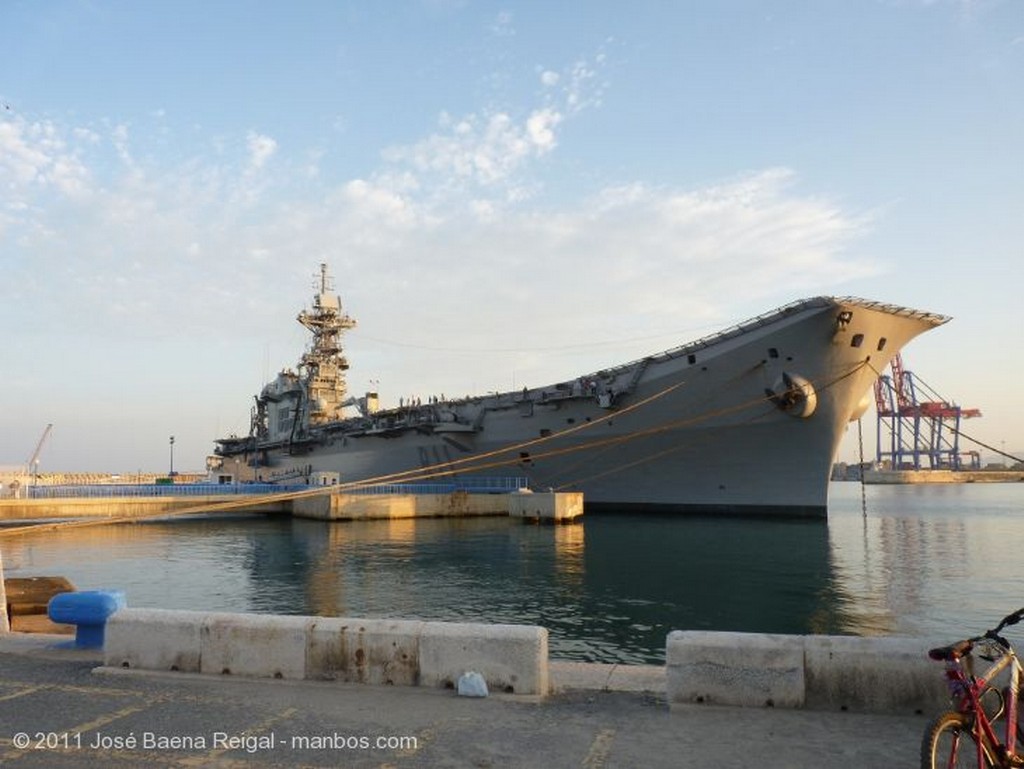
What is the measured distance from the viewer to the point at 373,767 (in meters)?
→ 3.92

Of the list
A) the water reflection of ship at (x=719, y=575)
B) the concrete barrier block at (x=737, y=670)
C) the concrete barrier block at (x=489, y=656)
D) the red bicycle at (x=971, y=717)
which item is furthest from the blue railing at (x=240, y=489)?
the red bicycle at (x=971, y=717)

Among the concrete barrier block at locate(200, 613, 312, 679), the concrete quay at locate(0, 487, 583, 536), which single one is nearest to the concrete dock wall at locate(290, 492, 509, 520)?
the concrete quay at locate(0, 487, 583, 536)

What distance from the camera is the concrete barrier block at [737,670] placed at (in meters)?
4.76

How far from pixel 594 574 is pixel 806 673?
12.2 metres

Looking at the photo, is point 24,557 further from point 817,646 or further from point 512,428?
point 817,646

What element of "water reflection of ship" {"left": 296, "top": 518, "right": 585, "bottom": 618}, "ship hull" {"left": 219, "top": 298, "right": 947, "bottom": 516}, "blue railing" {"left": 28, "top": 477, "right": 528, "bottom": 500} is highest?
"ship hull" {"left": 219, "top": 298, "right": 947, "bottom": 516}

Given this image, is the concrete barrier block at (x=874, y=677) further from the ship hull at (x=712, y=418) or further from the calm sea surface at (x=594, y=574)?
the ship hull at (x=712, y=418)

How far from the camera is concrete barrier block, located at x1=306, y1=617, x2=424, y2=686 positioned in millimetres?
5379

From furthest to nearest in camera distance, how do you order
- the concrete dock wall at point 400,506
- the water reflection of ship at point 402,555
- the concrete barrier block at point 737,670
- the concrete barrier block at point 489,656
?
1. the concrete dock wall at point 400,506
2. the water reflection of ship at point 402,555
3. the concrete barrier block at point 489,656
4. the concrete barrier block at point 737,670

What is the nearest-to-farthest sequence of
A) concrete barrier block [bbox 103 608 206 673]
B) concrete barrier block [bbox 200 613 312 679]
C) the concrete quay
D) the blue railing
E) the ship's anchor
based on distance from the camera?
1. concrete barrier block [bbox 200 613 312 679]
2. concrete barrier block [bbox 103 608 206 673]
3. the ship's anchor
4. the concrete quay
5. the blue railing

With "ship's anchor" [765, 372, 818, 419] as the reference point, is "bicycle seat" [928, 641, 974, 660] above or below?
below

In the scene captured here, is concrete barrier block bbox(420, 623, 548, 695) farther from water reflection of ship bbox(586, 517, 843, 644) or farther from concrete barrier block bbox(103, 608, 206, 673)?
water reflection of ship bbox(586, 517, 843, 644)

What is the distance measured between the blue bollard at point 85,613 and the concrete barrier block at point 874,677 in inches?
240

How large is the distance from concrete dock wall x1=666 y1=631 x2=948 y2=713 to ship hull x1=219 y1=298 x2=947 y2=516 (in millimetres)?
17704
